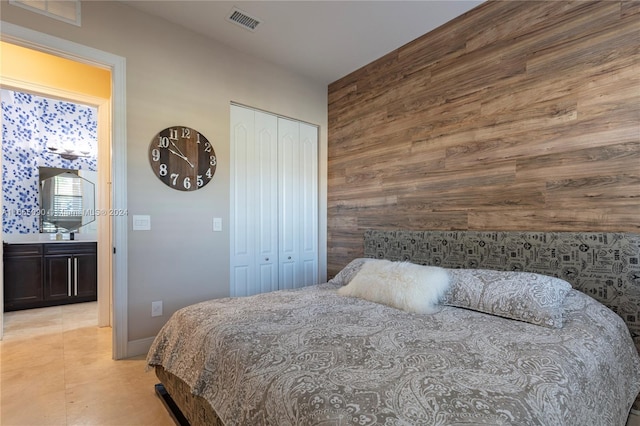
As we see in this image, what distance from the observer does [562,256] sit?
1.95 m

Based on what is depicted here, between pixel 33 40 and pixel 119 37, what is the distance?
1.78 ft

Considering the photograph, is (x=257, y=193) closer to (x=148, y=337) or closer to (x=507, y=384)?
(x=148, y=337)

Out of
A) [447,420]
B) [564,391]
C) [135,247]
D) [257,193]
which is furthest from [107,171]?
[564,391]

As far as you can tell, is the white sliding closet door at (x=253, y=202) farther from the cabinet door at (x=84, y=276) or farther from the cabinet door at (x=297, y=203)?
the cabinet door at (x=84, y=276)

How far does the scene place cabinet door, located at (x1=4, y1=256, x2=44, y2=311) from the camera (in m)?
3.87

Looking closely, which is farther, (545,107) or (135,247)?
(135,247)

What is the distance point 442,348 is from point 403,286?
2.39ft

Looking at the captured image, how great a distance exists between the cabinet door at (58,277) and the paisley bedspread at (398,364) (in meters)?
3.44

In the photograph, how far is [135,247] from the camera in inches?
98.4

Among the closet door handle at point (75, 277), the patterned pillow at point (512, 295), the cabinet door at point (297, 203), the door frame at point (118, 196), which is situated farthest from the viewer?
the closet door handle at point (75, 277)

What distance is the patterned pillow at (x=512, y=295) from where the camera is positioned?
5.16 ft

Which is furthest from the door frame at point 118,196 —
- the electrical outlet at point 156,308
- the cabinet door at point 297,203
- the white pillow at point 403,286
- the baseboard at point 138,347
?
the white pillow at point 403,286

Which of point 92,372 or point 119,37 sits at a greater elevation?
point 119,37

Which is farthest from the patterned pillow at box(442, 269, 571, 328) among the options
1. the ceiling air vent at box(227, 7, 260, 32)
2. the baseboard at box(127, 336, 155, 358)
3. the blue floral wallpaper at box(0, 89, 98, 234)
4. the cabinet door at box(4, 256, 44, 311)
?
the blue floral wallpaper at box(0, 89, 98, 234)
